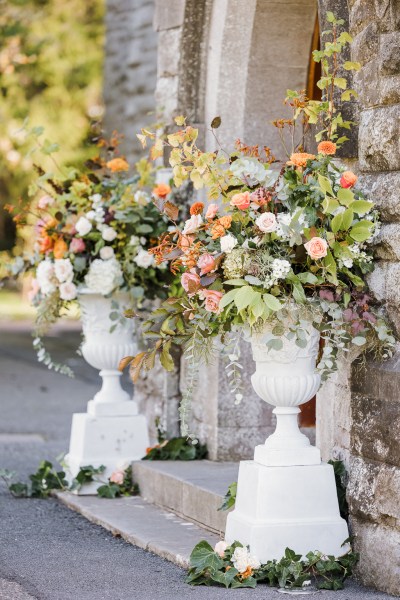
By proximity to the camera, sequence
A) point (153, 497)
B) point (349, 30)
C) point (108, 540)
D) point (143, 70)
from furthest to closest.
Result: point (143, 70) → point (153, 497) → point (108, 540) → point (349, 30)

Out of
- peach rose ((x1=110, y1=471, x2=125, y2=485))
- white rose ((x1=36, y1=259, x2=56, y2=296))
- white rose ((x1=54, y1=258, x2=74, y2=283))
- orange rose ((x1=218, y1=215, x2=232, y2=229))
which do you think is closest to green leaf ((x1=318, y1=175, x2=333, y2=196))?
orange rose ((x1=218, y1=215, x2=232, y2=229))

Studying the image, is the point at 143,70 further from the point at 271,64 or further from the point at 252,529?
the point at 252,529

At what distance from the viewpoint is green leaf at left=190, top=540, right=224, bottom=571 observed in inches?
177

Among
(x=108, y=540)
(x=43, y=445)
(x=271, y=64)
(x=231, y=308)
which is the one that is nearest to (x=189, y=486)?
(x=108, y=540)

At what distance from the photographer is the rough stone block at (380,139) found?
438 centimetres

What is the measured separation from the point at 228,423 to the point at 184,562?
1.41 m

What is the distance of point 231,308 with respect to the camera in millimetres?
4441

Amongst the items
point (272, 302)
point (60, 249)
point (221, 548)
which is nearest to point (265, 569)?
point (221, 548)

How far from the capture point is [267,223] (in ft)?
14.2

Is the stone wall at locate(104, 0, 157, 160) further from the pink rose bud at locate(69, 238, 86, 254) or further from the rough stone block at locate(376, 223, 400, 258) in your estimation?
the rough stone block at locate(376, 223, 400, 258)

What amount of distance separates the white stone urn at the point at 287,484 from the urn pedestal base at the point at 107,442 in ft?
5.96

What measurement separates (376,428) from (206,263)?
2.80ft

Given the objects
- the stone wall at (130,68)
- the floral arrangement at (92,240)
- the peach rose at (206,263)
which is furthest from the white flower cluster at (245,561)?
the stone wall at (130,68)

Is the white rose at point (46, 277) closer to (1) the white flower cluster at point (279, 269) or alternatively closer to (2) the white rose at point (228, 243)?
(2) the white rose at point (228, 243)
